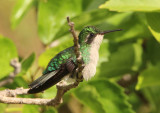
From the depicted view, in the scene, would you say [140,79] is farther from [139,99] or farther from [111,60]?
[139,99]

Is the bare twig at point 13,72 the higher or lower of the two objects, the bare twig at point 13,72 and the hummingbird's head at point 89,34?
the lower

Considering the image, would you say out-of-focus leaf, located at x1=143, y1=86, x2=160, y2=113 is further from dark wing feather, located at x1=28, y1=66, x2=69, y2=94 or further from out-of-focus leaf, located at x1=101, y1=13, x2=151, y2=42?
dark wing feather, located at x1=28, y1=66, x2=69, y2=94

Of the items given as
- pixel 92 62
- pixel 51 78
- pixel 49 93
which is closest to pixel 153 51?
pixel 49 93

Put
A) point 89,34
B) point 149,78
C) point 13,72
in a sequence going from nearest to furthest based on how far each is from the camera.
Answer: point 89,34, point 13,72, point 149,78

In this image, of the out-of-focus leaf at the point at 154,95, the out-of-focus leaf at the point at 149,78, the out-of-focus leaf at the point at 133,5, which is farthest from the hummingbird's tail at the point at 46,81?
the out-of-focus leaf at the point at 154,95

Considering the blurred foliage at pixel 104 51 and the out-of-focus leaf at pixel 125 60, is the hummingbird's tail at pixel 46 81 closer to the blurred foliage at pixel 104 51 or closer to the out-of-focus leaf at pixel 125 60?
the blurred foliage at pixel 104 51

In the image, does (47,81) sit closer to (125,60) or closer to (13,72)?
(13,72)

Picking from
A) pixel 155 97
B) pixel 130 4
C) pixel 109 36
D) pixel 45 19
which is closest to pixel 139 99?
pixel 155 97
